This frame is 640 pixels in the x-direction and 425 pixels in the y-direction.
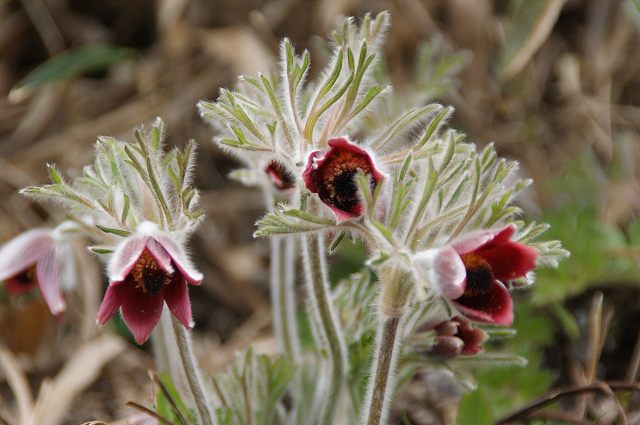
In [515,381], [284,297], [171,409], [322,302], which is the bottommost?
[515,381]

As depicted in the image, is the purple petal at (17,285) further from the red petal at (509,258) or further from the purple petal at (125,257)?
the red petal at (509,258)

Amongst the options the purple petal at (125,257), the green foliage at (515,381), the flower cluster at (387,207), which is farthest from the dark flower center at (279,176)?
the green foliage at (515,381)

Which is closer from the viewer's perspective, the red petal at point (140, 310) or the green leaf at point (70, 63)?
the red petal at point (140, 310)

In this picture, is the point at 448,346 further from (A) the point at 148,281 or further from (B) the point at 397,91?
(B) the point at 397,91

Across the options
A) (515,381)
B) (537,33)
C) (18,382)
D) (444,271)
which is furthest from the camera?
(537,33)

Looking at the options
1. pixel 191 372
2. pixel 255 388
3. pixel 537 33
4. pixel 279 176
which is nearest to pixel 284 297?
pixel 255 388

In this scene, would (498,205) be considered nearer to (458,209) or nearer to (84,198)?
(458,209)
